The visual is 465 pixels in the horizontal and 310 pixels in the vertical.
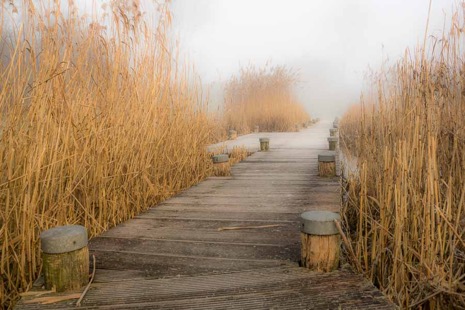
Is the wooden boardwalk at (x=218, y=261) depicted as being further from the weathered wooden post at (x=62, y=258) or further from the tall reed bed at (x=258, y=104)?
the tall reed bed at (x=258, y=104)

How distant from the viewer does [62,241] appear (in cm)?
146

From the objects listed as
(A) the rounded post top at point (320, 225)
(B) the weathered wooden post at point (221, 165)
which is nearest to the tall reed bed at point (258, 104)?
(B) the weathered wooden post at point (221, 165)

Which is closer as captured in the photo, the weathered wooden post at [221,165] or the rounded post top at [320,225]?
the rounded post top at [320,225]

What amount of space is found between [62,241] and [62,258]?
69mm

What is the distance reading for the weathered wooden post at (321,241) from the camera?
163cm

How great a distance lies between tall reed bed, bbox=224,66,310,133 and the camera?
393 inches

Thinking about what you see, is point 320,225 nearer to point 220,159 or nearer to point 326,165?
point 326,165

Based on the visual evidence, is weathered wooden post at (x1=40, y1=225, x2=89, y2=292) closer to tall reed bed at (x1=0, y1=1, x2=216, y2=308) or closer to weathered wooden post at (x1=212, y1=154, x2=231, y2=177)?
tall reed bed at (x1=0, y1=1, x2=216, y2=308)

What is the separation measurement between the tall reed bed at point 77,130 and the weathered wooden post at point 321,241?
3.59 feet

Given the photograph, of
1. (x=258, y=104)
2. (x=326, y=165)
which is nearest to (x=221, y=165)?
(x=326, y=165)

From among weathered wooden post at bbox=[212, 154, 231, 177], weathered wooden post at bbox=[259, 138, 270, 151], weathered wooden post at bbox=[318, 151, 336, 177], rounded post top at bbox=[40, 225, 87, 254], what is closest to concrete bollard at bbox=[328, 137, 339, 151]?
weathered wooden post at bbox=[259, 138, 270, 151]

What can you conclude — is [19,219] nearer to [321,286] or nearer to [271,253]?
[271,253]

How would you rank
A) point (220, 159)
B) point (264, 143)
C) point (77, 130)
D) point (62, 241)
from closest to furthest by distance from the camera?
point (62, 241) < point (77, 130) < point (220, 159) < point (264, 143)

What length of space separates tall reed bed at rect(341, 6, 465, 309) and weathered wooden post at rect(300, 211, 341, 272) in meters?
0.12
